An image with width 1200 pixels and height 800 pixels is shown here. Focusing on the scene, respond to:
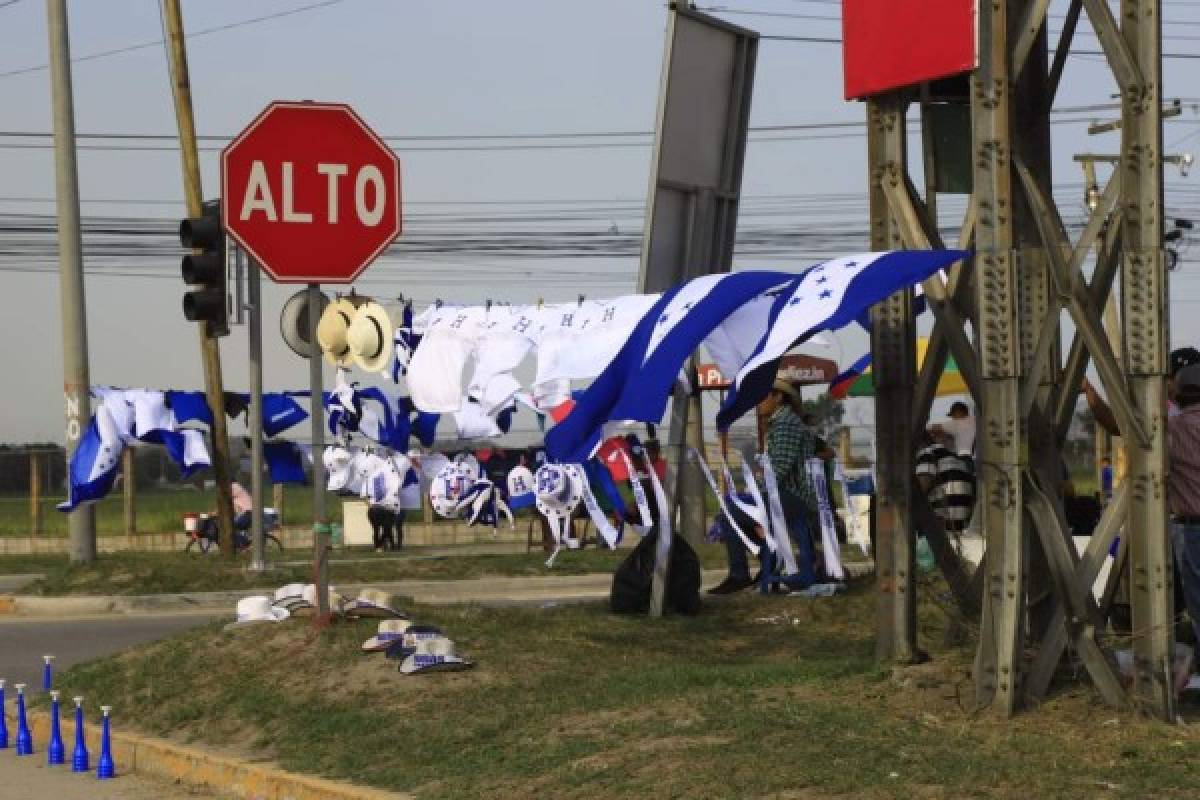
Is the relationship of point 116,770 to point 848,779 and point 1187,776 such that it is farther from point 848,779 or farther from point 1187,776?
point 1187,776

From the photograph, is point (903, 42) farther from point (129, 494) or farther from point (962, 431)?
point (129, 494)

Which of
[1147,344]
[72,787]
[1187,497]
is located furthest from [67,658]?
[1147,344]

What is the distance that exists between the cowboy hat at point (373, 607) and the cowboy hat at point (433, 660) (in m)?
1.22

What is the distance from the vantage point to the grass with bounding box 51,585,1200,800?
7.72 meters

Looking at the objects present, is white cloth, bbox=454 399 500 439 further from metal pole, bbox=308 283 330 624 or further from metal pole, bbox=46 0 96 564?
metal pole, bbox=308 283 330 624

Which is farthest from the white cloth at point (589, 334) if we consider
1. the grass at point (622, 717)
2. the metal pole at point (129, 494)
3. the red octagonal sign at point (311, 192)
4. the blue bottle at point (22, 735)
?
the metal pole at point (129, 494)

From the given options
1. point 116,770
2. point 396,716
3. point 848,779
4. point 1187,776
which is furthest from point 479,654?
point 1187,776

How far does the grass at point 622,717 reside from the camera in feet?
25.3

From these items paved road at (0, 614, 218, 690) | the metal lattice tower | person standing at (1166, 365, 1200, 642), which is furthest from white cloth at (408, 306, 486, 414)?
the metal lattice tower

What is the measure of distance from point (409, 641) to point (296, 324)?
404 centimetres

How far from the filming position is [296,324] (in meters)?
14.6

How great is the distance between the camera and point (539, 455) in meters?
29.0

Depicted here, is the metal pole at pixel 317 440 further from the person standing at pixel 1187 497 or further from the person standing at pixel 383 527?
the person standing at pixel 383 527

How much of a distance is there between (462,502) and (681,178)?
563 inches
